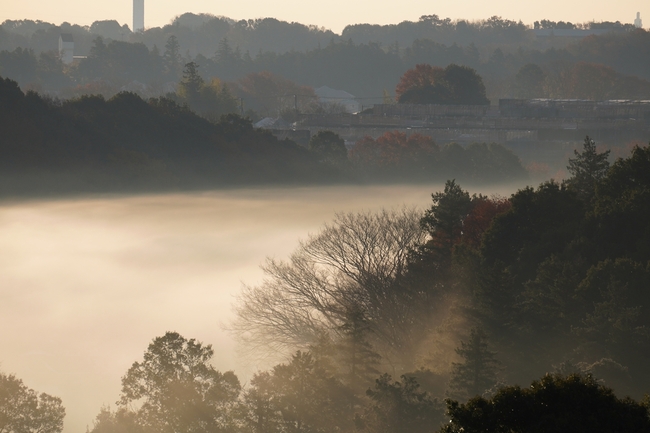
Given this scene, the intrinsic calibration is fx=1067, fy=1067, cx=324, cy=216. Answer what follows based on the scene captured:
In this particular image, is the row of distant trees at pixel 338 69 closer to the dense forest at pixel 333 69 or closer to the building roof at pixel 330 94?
the dense forest at pixel 333 69

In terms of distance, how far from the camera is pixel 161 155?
83.1m

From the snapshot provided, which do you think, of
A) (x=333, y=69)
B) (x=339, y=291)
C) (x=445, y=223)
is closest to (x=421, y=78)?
(x=333, y=69)

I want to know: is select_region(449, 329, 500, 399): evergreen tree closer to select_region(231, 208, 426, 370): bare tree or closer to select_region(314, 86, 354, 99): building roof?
select_region(231, 208, 426, 370): bare tree

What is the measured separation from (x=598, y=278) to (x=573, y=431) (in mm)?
16599

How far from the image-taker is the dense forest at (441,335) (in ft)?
76.5

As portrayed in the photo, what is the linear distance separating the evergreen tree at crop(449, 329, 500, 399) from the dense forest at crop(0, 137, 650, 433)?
3 centimetres

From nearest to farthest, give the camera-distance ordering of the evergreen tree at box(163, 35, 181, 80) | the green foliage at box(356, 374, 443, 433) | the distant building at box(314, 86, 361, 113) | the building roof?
the green foliage at box(356, 374, 443, 433)
the distant building at box(314, 86, 361, 113)
the building roof
the evergreen tree at box(163, 35, 181, 80)

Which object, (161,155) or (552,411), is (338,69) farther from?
(552,411)

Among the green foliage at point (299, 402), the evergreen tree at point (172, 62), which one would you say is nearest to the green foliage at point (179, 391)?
the green foliage at point (299, 402)

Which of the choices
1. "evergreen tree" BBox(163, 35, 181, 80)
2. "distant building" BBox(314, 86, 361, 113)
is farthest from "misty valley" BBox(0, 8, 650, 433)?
"evergreen tree" BBox(163, 35, 181, 80)

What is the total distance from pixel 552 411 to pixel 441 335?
58.4ft

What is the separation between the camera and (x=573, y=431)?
10.6m

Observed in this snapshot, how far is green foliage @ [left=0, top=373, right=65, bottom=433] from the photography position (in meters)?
24.0

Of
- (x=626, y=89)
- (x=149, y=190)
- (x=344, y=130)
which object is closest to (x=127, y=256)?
(x=149, y=190)
